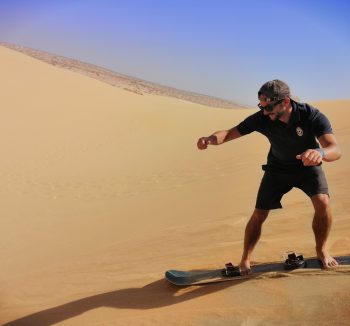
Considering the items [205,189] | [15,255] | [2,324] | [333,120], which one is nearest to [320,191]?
[2,324]

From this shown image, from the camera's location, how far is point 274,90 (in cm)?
365

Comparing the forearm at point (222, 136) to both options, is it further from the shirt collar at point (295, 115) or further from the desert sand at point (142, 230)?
the desert sand at point (142, 230)

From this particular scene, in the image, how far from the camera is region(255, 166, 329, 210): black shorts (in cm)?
378

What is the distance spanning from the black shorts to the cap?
Answer: 611 mm

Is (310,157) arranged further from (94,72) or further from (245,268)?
(94,72)

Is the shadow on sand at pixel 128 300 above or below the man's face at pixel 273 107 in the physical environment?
below

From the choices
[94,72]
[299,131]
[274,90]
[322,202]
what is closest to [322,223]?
[322,202]

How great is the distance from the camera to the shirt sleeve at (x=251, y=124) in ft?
12.9

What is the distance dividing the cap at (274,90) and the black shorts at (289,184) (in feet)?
2.00

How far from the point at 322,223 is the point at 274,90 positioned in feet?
3.52

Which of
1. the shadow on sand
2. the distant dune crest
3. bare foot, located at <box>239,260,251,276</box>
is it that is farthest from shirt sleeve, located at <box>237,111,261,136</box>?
the distant dune crest

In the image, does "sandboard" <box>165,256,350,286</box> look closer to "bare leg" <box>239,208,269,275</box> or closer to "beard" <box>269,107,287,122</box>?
"bare leg" <box>239,208,269,275</box>

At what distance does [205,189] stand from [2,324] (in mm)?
5740

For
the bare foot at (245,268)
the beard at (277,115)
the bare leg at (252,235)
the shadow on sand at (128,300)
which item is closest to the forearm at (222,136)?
the beard at (277,115)
